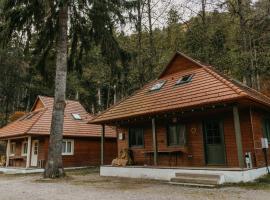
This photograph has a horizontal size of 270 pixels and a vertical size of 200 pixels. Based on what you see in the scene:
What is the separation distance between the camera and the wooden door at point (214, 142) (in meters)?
11.4

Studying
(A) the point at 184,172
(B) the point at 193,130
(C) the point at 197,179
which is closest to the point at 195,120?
(B) the point at 193,130

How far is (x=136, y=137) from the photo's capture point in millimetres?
14898

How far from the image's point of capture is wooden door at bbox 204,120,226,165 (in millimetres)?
11375

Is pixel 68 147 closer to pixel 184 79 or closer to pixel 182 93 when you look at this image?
pixel 184 79

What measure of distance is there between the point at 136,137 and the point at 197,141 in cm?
392

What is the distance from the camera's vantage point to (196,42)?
71.1 feet

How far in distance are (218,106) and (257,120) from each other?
2.31 metres

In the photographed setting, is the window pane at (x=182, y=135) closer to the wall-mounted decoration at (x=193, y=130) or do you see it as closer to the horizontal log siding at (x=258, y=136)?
the wall-mounted decoration at (x=193, y=130)

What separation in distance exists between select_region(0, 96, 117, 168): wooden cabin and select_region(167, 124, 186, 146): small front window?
878 centimetres

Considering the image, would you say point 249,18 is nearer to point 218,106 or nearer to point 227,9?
point 227,9

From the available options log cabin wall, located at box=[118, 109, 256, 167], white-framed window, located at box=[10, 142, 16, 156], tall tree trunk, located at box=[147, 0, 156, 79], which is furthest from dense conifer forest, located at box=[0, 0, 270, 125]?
white-framed window, located at box=[10, 142, 16, 156]

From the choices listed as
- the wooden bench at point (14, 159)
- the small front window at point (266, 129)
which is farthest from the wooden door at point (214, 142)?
the wooden bench at point (14, 159)

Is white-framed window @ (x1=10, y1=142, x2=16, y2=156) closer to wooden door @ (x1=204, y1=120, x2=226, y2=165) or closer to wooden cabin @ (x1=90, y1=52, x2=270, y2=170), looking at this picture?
wooden cabin @ (x1=90, y1=52, x2=270, y2=170)

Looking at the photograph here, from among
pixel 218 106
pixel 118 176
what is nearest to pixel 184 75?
pixel 218 106
